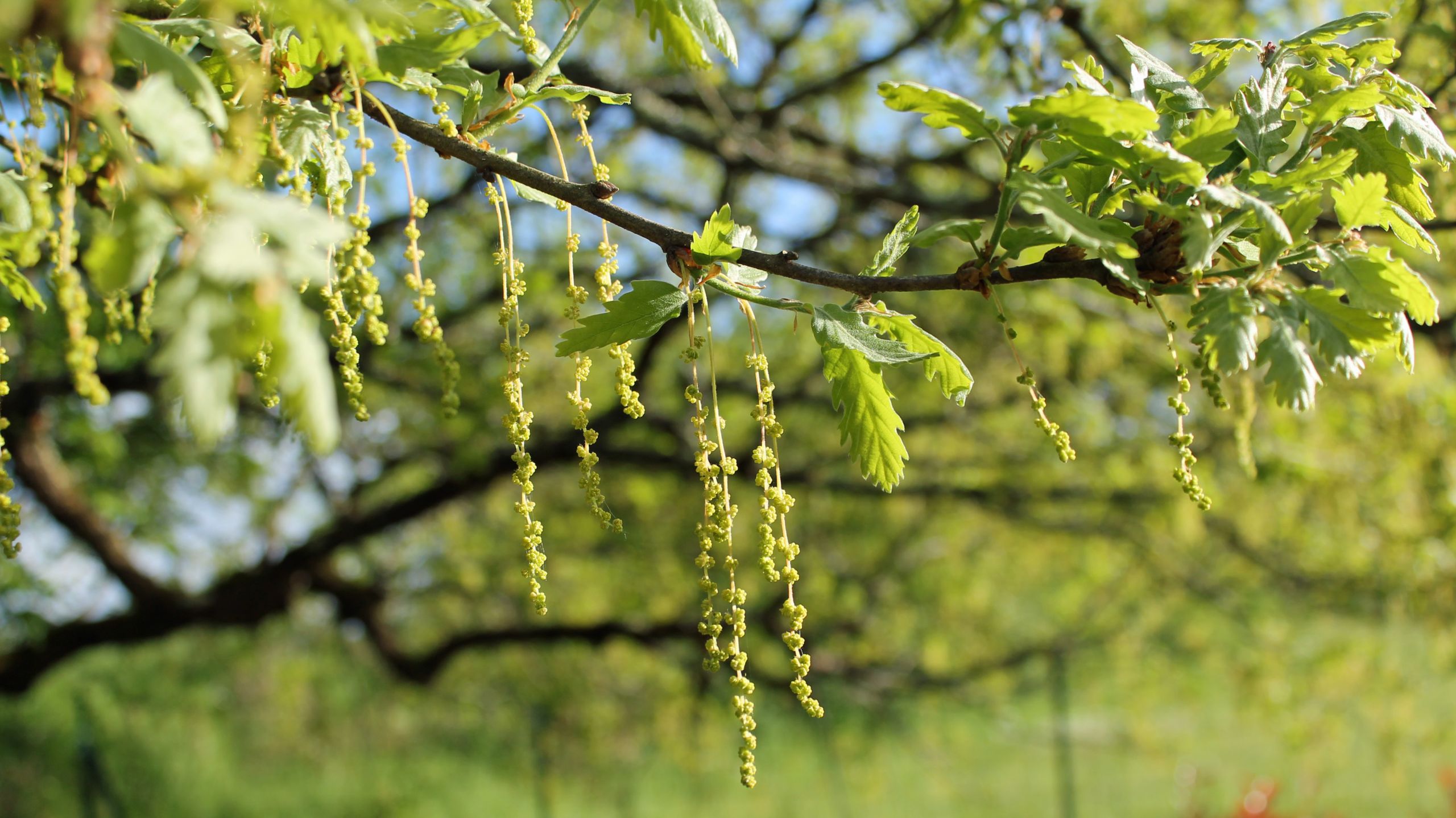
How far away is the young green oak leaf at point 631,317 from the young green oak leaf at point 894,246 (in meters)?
0.25

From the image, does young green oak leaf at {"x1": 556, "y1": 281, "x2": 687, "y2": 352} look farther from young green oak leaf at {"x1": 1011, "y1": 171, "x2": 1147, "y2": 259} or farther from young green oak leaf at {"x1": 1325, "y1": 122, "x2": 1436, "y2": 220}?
young green oak leaf at {"x1": 1325, "y1": 122, "x2": 1436, "y2": 220}

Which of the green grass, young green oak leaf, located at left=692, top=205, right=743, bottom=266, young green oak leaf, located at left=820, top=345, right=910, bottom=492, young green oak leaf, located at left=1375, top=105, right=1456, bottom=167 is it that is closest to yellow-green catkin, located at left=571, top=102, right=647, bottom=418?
young green oak leaf, located at left=692, top=205, right=743, bottom=266

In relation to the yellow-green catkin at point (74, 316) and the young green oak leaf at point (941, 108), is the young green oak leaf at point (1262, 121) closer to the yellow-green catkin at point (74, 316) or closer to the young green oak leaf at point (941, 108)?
the young green oak leaf at point (941, 108)

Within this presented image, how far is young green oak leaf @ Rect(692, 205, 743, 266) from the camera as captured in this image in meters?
1.28

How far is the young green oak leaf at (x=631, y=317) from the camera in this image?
4.27 ft

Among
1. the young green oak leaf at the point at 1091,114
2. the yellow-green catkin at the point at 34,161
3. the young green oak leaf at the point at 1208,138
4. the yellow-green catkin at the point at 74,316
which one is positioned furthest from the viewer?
the young green oak leaf at the point at 1208,138

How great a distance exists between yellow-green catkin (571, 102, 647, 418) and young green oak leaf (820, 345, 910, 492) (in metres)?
0.24

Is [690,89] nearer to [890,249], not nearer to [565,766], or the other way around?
[890,249]

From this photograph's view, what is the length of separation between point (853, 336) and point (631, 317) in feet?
0.88

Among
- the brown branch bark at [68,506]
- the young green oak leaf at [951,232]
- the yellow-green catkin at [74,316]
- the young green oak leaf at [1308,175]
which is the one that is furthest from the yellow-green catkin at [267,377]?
the brown branch bark at [68,506]

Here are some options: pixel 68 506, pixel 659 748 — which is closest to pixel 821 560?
pixel 659 748

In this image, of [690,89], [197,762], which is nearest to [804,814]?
[197,762]

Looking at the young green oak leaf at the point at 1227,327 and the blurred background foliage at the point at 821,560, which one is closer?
the young green oak leaf at the point at 1227,327

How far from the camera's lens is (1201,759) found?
34.8 feet
